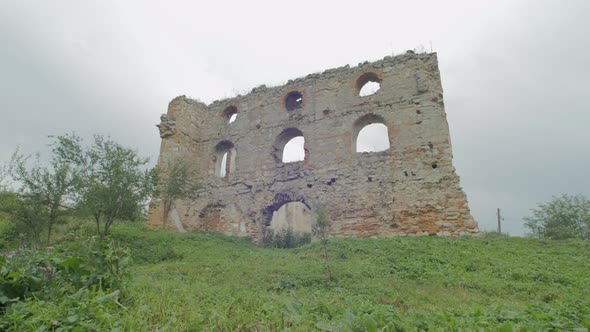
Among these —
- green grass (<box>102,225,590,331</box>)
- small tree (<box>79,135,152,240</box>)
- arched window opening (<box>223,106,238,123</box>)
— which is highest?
arched window opening (<box>223,106,238,123</box>)

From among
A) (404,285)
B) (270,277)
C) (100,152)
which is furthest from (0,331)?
(100,152)

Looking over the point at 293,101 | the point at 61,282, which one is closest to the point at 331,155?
the point at 293,101

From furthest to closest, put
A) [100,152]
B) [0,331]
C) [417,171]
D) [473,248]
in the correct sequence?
[417,171]
[100,152]
[473,248]
[0,331]

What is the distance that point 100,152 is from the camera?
35.8 feet

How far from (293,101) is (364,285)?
35.7ft

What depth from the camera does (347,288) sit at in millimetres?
6203

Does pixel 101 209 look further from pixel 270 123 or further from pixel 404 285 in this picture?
pixel 404 285

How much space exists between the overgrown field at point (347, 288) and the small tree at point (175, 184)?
168 cm

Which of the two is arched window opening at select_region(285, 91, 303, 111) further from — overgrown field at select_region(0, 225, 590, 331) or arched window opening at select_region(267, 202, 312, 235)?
arched window opening at select_region(267, 202, 312, 235)

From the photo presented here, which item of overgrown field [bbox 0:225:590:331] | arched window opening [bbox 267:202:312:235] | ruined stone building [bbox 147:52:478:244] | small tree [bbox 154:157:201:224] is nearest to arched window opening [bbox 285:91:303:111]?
ruined stone building [bbox 147:52:478:244]

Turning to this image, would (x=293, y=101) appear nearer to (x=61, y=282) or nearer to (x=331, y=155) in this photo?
(x=331, y=155)

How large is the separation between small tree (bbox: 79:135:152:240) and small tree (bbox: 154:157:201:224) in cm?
217

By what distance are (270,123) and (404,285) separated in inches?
401

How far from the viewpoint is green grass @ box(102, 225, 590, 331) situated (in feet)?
10.1
